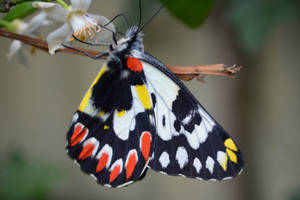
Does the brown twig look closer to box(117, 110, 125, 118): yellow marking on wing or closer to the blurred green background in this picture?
box(117, 110, 125, 118): yellow marking on wing

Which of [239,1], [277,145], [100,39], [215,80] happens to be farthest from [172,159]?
[277,145]

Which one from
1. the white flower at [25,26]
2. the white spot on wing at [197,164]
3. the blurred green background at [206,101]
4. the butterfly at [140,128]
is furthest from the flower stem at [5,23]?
the blurred green background at [206,101]

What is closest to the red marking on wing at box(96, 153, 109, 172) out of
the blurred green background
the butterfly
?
the butterfly

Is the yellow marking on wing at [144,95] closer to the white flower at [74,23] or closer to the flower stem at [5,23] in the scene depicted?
the white flower at [74,23]

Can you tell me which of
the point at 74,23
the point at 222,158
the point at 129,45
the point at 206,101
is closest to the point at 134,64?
the point at 129,45

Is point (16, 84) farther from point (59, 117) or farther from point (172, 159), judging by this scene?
point (172, 159)

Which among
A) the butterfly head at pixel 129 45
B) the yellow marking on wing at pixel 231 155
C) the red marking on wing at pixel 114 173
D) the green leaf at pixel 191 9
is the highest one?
the green leaf at pixel 191 9

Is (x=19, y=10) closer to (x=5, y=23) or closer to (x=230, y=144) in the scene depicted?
(x=5, y=23)
